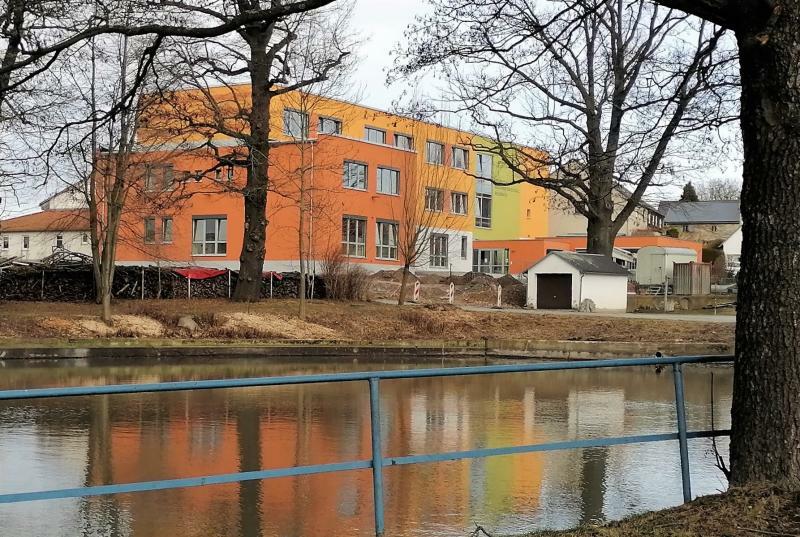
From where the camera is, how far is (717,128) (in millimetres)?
8938

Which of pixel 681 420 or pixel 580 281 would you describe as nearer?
pixel 681 420

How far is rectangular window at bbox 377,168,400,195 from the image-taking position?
1913 inches

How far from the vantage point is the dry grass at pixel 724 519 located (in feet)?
15.5

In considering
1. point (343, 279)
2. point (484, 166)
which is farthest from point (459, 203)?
point (343, 279)

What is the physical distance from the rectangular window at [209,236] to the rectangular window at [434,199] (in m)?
14.5

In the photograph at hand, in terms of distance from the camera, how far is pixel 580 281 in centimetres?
3556

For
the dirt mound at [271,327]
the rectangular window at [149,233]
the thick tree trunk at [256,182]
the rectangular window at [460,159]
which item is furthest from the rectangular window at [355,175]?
the dirt mound at [271,327]

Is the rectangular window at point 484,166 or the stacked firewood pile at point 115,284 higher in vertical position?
the rectangular window at point 484,166

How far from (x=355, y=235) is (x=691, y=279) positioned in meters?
16.6

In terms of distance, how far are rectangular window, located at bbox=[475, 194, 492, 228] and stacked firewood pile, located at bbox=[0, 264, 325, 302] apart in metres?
37.6

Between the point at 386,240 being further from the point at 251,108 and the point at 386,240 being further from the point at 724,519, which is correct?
the point at 724,519

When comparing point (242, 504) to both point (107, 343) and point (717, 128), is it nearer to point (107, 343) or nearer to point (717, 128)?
point (717, 128)

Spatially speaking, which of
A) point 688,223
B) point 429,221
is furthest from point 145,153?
point 688,223

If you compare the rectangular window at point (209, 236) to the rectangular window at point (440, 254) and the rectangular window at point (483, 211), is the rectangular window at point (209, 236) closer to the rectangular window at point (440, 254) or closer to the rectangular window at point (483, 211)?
the rectangular window at point (440, 254)
